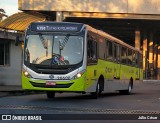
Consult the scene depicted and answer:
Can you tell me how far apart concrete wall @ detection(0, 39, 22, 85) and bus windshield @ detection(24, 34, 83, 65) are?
53.8 feet

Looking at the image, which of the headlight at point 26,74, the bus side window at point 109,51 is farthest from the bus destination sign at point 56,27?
the bus side window at point 109,51

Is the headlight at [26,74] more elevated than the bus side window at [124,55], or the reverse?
the bus side window at [124,55]

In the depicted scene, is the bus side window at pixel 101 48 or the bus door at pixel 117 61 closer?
the bus side window at pixel 101 48

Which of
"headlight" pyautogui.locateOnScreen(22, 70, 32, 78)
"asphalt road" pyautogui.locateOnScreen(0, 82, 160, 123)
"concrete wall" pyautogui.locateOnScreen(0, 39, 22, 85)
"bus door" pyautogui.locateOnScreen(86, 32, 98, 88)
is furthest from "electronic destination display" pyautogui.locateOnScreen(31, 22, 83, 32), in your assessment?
"concrete wall" pyautogui.locateOnScreen(0, 39, 22, 85)

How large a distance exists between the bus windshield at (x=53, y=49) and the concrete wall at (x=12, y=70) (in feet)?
53.8

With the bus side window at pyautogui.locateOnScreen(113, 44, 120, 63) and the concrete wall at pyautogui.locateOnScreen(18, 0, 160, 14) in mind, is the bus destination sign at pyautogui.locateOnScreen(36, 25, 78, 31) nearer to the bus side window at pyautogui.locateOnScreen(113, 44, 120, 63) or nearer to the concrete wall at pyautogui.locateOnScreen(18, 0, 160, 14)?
the bus side window at pyautogui.locateOnScreen(113, 44, 120, 63)

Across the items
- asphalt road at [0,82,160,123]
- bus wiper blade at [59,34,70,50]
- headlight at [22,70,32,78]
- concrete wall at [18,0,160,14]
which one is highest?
concrete wall at [18,0,160,14]

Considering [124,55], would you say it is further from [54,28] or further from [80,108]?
[80,108]

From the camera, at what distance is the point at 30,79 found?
17906 millimetres

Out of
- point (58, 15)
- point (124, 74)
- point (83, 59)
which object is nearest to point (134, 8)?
point (58, 15)

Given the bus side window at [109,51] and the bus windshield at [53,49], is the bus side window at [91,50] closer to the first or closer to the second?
the bus windshield at [53,49]

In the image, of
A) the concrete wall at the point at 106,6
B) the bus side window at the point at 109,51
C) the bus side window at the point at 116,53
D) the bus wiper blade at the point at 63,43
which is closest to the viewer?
the bus wiper blade at the point at 63,43

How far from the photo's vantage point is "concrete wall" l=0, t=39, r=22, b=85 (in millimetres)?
34500

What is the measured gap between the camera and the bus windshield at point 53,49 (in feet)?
58.7
